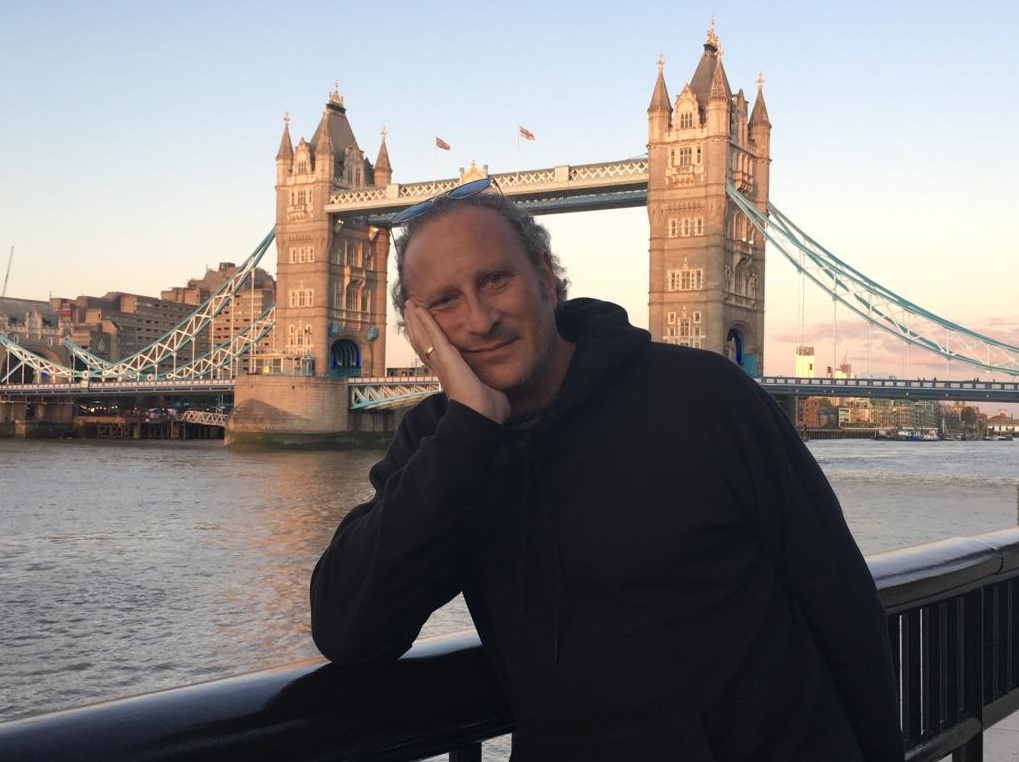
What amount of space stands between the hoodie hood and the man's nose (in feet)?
0.35

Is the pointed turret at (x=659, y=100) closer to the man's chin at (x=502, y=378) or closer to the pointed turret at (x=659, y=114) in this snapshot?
the pointed turret at (x=659, y=114)

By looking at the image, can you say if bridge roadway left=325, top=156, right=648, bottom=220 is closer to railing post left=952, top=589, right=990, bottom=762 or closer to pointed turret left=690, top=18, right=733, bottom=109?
pointed turret left=690, top=18, right=733, bottom=109

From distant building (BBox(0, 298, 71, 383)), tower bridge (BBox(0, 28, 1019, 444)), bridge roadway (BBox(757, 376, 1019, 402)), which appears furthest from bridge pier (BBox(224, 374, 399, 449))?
distant building (BBox(0, 298, 71, 383))

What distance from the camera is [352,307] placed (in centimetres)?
4334

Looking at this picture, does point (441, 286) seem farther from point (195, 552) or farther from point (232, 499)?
point (232, 499)

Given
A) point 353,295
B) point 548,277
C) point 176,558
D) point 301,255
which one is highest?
point 301,255

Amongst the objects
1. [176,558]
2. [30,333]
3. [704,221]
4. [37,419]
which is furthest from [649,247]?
[30,333]

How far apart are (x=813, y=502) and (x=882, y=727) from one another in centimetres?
27

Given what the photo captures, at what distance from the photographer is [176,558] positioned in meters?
11.8

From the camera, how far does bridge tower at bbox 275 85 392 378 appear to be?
139 feet

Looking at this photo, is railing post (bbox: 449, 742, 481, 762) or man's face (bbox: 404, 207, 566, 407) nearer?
railing post (bbox: 449, 742, 481, 762)

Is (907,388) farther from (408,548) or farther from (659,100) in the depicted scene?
(408,548)

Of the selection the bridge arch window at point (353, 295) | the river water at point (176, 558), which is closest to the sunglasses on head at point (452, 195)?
the river water at point (176, 558)

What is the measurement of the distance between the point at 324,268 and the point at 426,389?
6426mm
